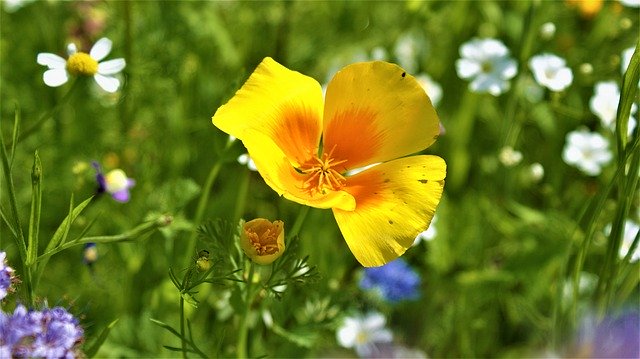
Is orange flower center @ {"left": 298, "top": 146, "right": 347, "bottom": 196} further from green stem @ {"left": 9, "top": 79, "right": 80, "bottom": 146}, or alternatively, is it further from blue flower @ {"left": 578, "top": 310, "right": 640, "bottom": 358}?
blue flower @ {"left": 578, "top": 310, "right": 640, "bottom": 358}

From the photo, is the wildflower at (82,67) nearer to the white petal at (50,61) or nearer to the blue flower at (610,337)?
the white petal at (50,61)

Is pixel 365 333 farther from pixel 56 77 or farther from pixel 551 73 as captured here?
pixel 56 77

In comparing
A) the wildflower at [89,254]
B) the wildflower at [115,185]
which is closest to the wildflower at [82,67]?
the wildflower at [115,185]

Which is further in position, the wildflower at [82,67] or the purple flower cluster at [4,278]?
the wildflower at [82,67]

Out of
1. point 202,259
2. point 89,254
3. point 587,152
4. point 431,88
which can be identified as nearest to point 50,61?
point 89,254

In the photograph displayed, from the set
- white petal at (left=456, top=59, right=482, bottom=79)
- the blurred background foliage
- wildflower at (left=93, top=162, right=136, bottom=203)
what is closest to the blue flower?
the blurred background foliage

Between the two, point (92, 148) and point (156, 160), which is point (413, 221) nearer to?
point (156, 160)
